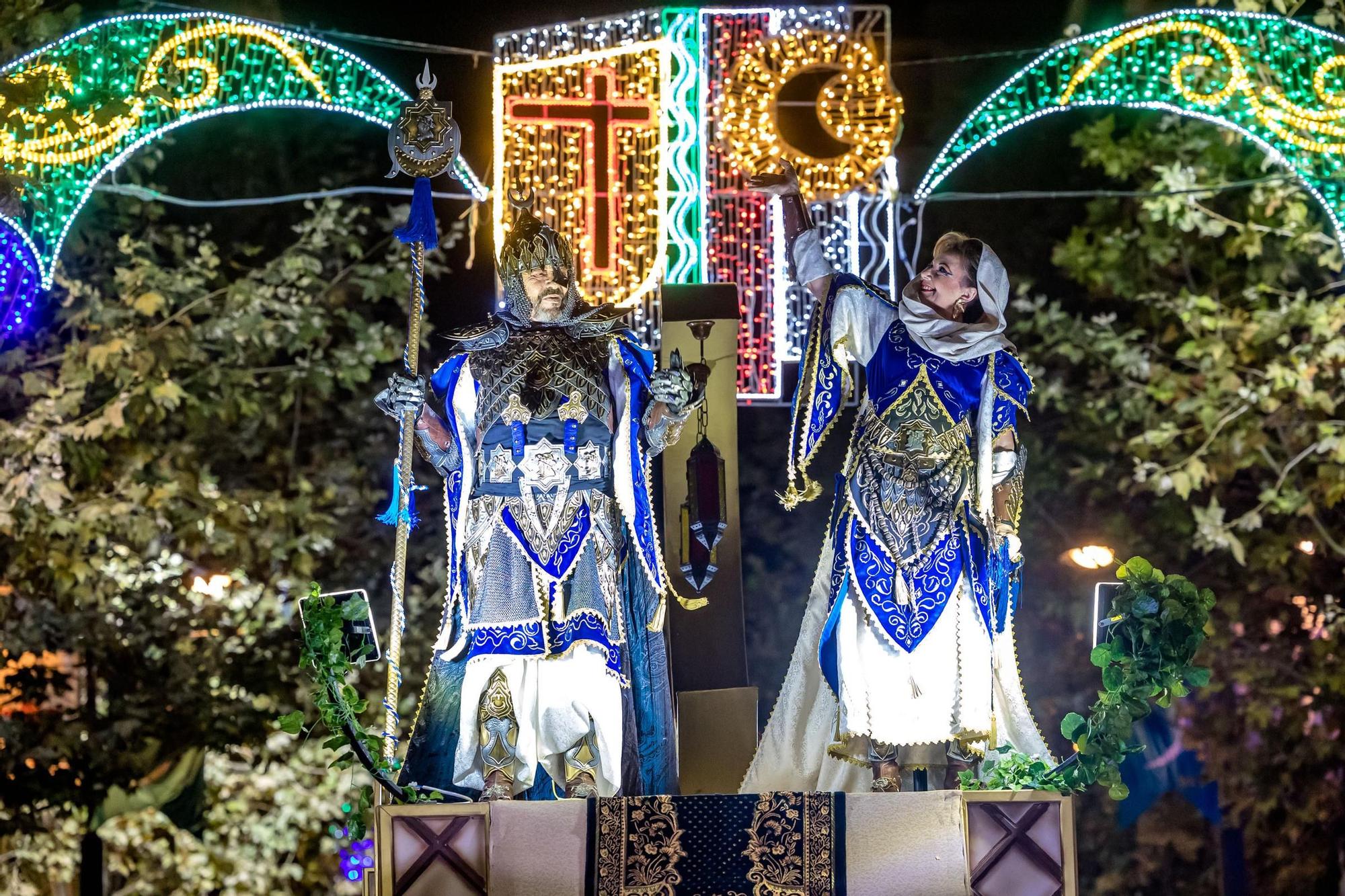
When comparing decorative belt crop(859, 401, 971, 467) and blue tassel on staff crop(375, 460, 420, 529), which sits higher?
decorative belt crop(859, 401, 971, 467)

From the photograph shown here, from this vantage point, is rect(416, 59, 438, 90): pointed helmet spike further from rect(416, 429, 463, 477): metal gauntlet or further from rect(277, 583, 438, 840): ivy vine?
rect(277, 583, 438, 840): ivy vine

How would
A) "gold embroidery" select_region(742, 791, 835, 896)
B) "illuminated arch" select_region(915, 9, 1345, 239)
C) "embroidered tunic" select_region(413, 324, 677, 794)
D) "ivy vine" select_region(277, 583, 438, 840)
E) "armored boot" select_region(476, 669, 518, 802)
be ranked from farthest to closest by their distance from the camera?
"illuminated arch" select_region(915, 9, 1345, 239), "embroidered tunic" select_region(413, 324, 677, 794), "armored boot" select_region(476, 669, 518, 802), "ivy vine" select_region(277, 583, 438, 840), "gold embroidery" select_region(742, 791, 835, 896)

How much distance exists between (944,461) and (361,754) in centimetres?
225

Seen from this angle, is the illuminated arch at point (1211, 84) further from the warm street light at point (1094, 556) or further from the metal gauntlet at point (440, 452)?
the metal gauntlet at point (440, 452)

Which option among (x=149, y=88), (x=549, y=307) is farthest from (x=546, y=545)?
(x=149, y=88)

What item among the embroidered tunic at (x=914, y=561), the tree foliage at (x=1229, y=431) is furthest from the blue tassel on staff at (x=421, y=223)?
the tree foliage at (x=1229, y=431)

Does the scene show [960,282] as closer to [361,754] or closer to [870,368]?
[870,368]

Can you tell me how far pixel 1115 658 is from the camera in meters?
6.81

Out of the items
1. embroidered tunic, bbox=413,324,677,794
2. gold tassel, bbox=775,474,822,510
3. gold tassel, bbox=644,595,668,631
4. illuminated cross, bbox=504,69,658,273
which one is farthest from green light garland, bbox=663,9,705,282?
gold tassel, bbox=644,595,668,631

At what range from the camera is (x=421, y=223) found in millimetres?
7531

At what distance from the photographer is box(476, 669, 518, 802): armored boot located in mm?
7289

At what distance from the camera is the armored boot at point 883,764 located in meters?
7.45

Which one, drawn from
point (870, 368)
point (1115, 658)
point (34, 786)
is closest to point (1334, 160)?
point (870, 368)

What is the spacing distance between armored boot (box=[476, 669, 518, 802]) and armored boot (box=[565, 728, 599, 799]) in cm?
19
